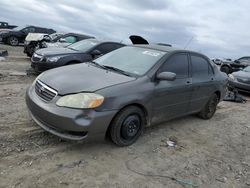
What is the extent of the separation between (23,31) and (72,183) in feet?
61.9

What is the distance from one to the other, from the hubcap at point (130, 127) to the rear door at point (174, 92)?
1.44 ft

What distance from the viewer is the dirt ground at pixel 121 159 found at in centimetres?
347

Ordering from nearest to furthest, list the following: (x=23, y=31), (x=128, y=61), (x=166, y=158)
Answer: (x=166, y=158), (x=128, y=61), (x=23, y=31)

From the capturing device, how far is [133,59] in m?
5.15

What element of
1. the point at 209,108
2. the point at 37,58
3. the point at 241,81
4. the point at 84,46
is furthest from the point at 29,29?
the point at 209,108

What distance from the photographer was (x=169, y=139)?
515cm

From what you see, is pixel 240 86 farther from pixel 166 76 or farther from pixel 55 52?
pixel 166 76

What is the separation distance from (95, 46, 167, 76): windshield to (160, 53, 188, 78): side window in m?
0.19

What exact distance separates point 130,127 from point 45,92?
1.41 metres

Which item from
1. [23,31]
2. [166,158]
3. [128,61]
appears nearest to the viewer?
[166,158]

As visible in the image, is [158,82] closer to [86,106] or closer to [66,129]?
[86,106]

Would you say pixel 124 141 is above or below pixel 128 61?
below

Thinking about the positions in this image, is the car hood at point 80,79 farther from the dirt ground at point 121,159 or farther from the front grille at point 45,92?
the dirt ground at point 121,159

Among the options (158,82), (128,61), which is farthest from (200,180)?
(128,61)
